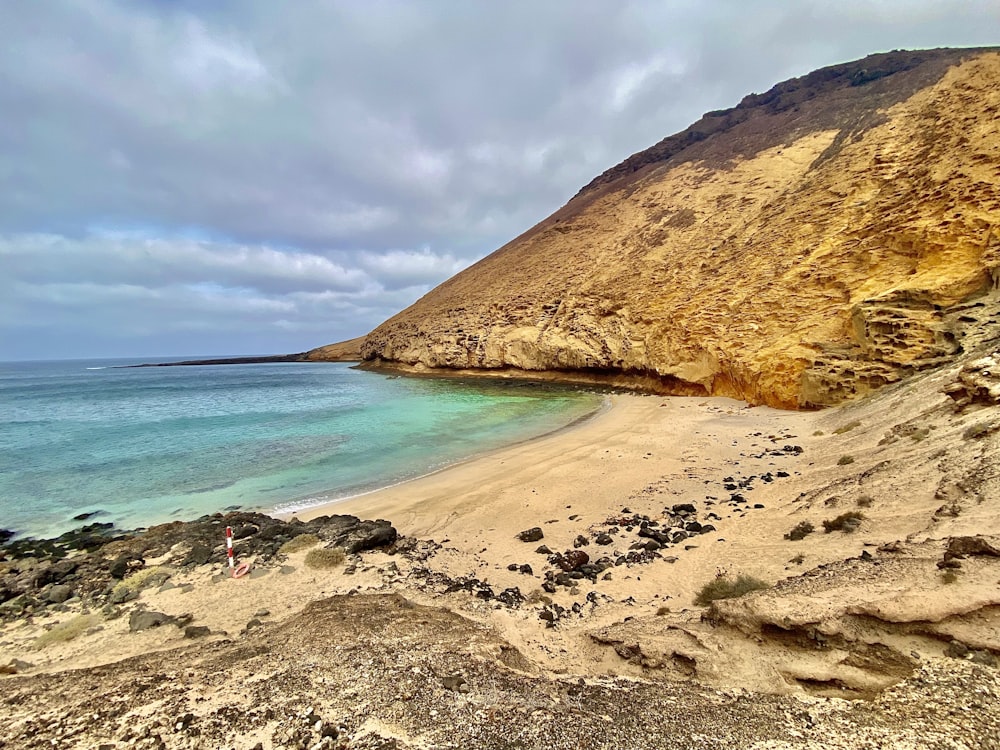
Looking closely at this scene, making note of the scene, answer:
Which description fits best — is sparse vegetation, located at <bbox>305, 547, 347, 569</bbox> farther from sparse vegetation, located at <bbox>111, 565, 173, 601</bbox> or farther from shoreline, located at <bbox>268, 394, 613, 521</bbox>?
shoreline, located at <bbox>268, 394, 613, 521</bbox>

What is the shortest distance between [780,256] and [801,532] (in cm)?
2139

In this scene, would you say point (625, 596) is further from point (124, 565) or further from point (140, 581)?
point (124, 565)

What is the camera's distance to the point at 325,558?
22.9ft

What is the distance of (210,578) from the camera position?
673cm

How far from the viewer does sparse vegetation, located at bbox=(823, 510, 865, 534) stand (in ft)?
17.6

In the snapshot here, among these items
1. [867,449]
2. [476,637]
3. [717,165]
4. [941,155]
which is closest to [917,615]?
[476,637]

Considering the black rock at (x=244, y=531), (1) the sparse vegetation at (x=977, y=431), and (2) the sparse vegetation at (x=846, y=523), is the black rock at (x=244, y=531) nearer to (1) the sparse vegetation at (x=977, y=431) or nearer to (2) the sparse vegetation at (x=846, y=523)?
(2) the sparse vegetation at (x=846, y=523)

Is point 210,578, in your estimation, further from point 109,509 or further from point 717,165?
point 717,165

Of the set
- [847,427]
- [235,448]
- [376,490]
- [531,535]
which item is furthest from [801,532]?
[235,448]

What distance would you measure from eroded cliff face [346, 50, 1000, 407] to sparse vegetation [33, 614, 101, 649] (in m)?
18.7

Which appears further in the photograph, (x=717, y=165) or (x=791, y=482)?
(x=717, y=165)

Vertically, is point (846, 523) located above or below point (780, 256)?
below

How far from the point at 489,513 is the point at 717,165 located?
139 feet

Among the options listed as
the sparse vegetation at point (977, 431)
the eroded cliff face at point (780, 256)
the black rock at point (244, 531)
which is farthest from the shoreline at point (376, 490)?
the sparse vegetation at point (977, 431)
